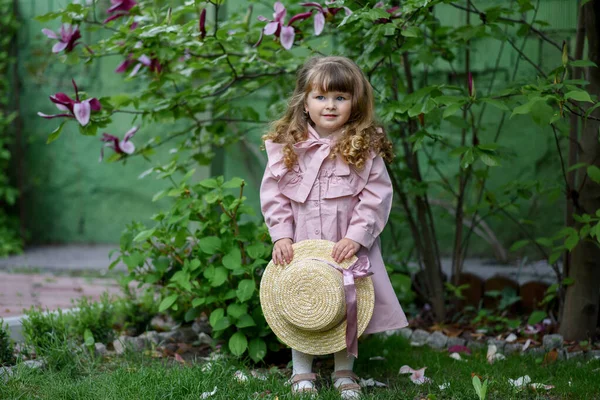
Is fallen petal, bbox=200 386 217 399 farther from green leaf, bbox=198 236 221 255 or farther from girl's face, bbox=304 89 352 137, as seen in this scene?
girl's face, bbox=304 89 352 137

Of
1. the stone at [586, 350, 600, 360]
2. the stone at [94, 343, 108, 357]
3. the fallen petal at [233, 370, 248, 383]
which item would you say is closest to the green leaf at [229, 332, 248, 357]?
the fallen petal at [233, 370, 248, 383]

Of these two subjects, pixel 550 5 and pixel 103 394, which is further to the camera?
pixel 550 5

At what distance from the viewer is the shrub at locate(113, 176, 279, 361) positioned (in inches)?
111

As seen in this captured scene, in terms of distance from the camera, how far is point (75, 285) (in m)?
4.81

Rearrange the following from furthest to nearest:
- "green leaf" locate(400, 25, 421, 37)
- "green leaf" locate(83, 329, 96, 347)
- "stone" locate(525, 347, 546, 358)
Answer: "stone" locate(525, 347, 546, 358) < "green leaf" locate(83, 329, 96, 347) < "green leaf" locate(400, 25, 421, 37)

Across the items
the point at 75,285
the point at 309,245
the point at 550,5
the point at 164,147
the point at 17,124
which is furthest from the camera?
the point at 17,124

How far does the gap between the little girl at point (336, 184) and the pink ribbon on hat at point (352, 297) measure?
7 centimetres

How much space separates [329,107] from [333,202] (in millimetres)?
356

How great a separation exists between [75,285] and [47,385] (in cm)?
247

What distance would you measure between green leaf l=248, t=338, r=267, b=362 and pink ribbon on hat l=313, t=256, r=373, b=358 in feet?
1.72

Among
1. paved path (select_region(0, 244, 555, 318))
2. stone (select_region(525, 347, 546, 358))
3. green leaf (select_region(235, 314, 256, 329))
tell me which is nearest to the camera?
green leaf (select_region(235, 314, 256, 329))

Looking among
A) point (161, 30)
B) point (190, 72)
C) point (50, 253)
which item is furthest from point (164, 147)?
point (161, 30)

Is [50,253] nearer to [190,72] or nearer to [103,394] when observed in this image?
[190,72]

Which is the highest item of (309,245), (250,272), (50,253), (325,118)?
(325,118)
